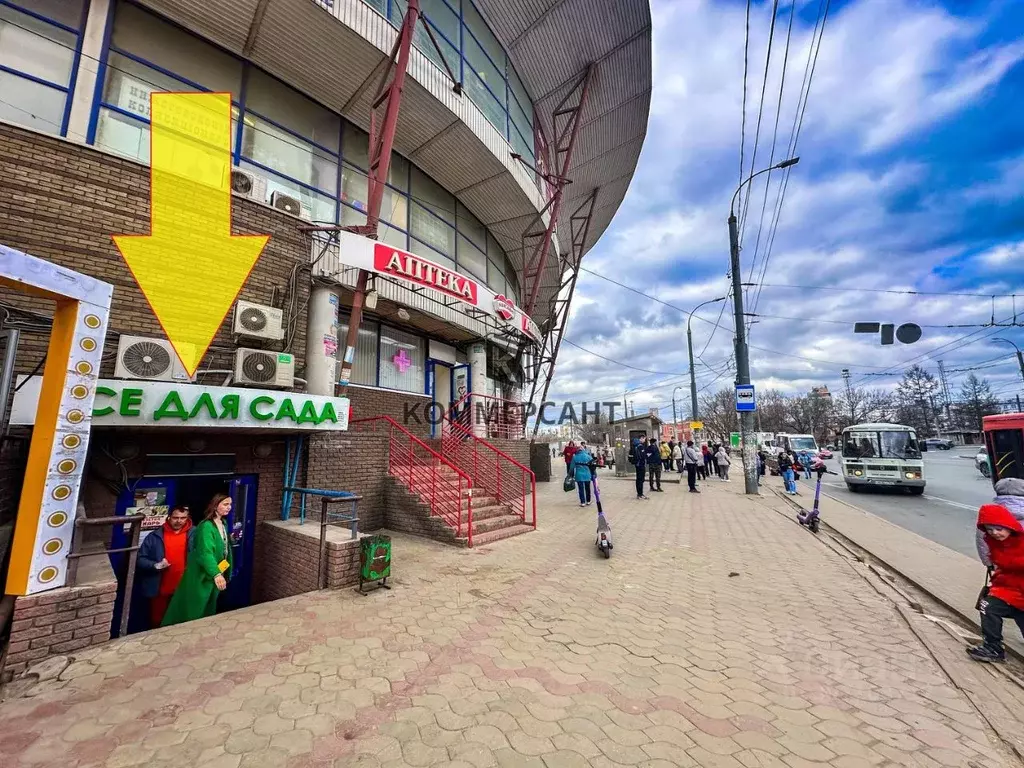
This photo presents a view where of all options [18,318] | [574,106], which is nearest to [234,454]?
[18,318]

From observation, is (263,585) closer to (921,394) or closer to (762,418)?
(762,418)

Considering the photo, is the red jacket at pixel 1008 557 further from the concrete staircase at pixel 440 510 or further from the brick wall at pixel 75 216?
the brick wall at pixel 75 216

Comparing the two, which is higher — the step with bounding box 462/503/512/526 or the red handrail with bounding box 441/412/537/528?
the red handrail with bounding box 441/412/537/528

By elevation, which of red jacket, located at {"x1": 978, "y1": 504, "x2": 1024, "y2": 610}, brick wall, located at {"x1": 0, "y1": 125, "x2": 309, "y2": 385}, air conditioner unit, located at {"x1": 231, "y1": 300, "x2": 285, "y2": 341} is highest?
brick wall, located at {"x1": 0, "y1": 125, "x2": 309, "y2": 385}

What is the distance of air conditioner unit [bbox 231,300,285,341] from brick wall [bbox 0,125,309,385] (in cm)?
36

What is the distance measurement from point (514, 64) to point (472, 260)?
6.68m

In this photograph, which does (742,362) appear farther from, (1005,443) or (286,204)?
(286,204)

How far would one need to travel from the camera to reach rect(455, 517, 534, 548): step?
22.8ft

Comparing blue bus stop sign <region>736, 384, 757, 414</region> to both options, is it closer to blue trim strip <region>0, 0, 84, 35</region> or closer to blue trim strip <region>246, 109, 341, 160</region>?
blue trim strip <region>246, 109, 341, 160</region>

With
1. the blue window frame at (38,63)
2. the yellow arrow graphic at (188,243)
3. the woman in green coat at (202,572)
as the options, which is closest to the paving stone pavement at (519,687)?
the woman in green coat at (202,572)

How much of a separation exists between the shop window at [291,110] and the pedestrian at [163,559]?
759cm

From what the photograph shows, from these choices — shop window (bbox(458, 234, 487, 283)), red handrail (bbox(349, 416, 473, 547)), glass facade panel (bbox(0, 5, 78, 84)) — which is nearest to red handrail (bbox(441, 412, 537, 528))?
red handrail (bbox(349, 416, 473, 547))

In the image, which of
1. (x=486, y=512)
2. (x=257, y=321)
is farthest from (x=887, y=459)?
(x=257, y=321)

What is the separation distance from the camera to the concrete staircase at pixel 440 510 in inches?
283
